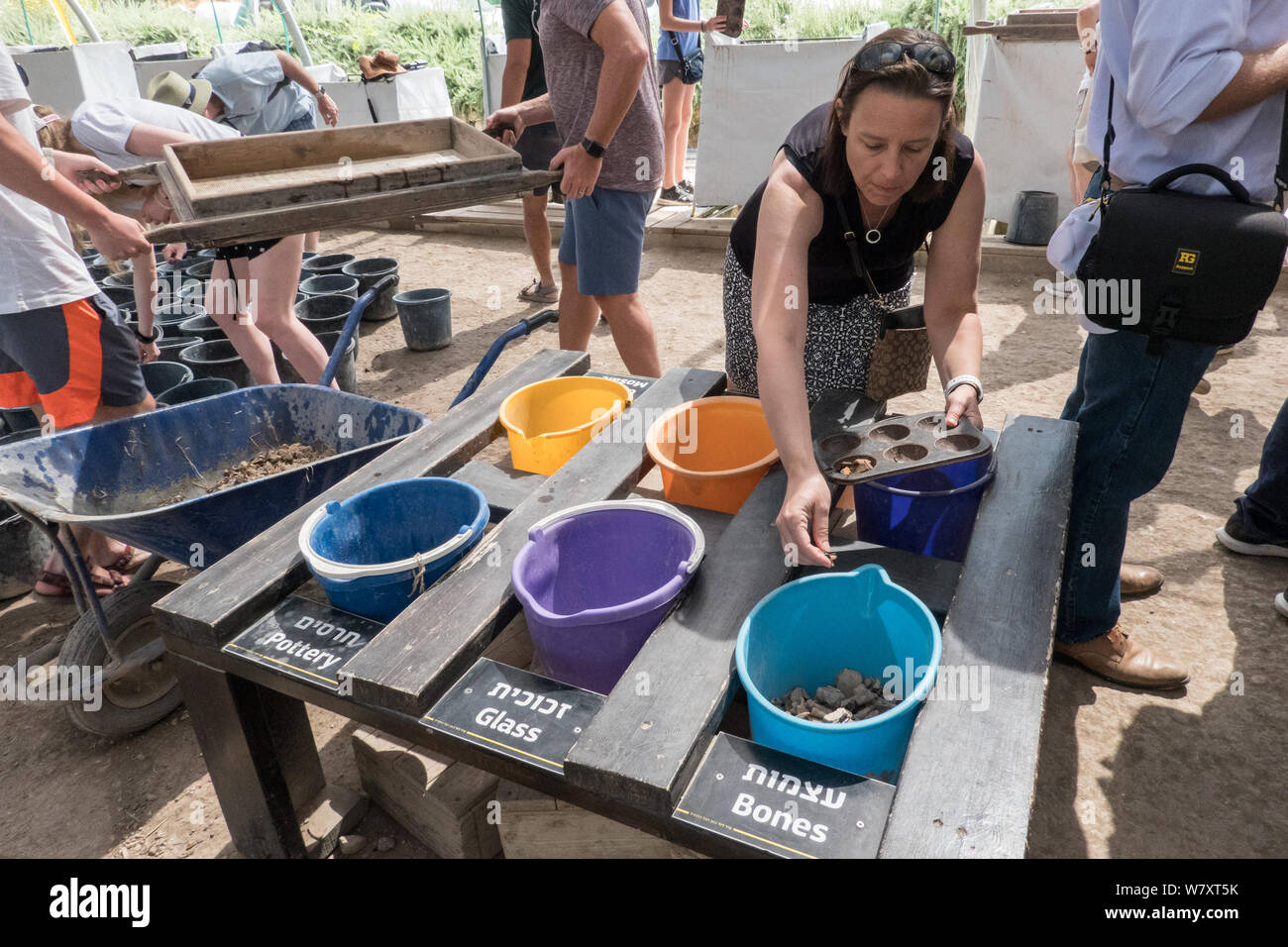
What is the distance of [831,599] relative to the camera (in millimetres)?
1395

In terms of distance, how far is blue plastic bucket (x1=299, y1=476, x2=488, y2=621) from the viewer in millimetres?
1437

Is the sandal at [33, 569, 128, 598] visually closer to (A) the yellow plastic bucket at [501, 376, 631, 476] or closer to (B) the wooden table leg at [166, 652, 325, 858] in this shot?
(B) the wooden table leg at [166, 652, 325, 858]

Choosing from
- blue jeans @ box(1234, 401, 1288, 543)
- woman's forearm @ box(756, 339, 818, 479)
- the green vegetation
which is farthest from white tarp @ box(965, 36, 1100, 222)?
the green vegetation

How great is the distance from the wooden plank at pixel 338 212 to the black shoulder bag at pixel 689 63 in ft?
16.5

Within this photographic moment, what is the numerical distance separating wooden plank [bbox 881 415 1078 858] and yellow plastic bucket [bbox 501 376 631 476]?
0.91 meters

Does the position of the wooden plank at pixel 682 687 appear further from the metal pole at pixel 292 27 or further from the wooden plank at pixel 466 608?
the metal pole at pixel 292 27

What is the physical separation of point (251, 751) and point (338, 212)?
1367 millimetres

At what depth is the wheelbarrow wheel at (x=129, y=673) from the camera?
218 centimetres

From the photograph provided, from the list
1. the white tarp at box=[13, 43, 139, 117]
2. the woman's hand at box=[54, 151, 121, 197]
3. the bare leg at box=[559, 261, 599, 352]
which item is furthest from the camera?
the white tarp at box=[13, 43, 139, 117]

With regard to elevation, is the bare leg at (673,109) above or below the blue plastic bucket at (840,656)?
above

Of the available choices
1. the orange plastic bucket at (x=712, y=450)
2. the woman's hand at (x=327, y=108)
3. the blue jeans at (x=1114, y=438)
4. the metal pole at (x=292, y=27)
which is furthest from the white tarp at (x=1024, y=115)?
the metal pole at (x=292, y=27)

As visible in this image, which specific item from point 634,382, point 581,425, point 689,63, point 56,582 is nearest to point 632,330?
point 634,382

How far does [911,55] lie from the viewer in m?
1.49
